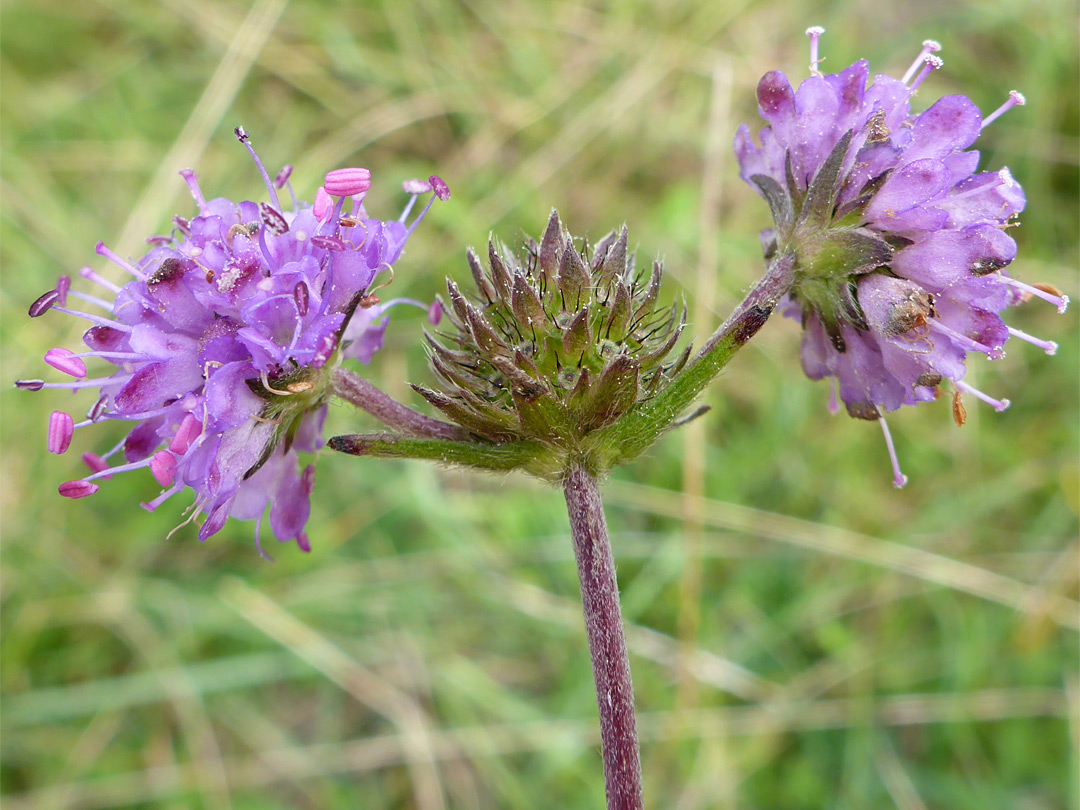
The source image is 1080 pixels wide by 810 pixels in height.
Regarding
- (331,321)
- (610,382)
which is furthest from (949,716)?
(331,321)

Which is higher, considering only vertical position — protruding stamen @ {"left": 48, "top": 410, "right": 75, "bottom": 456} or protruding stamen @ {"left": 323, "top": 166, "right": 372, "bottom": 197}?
protruding stamen @ {"left": 323, "top": 166, "right": 372, "bottom": 197}

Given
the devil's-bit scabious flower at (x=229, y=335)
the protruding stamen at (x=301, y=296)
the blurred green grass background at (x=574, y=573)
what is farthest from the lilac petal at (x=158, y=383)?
the blurred green grass background at (x=574, y=573)

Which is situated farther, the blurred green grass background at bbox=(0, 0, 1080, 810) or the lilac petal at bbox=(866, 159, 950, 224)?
the blurred green grass background at bbox=(0, 0, 1080, 810)

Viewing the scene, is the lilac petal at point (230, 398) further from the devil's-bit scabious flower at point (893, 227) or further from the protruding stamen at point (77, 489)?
the devil's-bit scabious flower at point (893, 227)

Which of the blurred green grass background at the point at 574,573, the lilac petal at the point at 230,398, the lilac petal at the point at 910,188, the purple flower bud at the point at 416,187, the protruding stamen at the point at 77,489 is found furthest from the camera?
the blurred green grass background at the point at 574,573

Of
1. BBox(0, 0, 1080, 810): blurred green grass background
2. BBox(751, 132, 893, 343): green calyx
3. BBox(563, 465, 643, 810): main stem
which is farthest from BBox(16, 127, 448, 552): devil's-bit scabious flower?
BBox(0, 0, 1080, 810): blurred green grass background

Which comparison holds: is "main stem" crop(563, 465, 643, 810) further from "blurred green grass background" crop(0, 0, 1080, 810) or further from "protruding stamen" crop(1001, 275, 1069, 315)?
"blurred green grass background" crop(0, 0, 1080, 810)

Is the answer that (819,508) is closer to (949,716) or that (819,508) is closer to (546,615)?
(949,716)

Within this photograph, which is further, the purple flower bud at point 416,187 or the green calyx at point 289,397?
the purple flower bud at point 416,187
